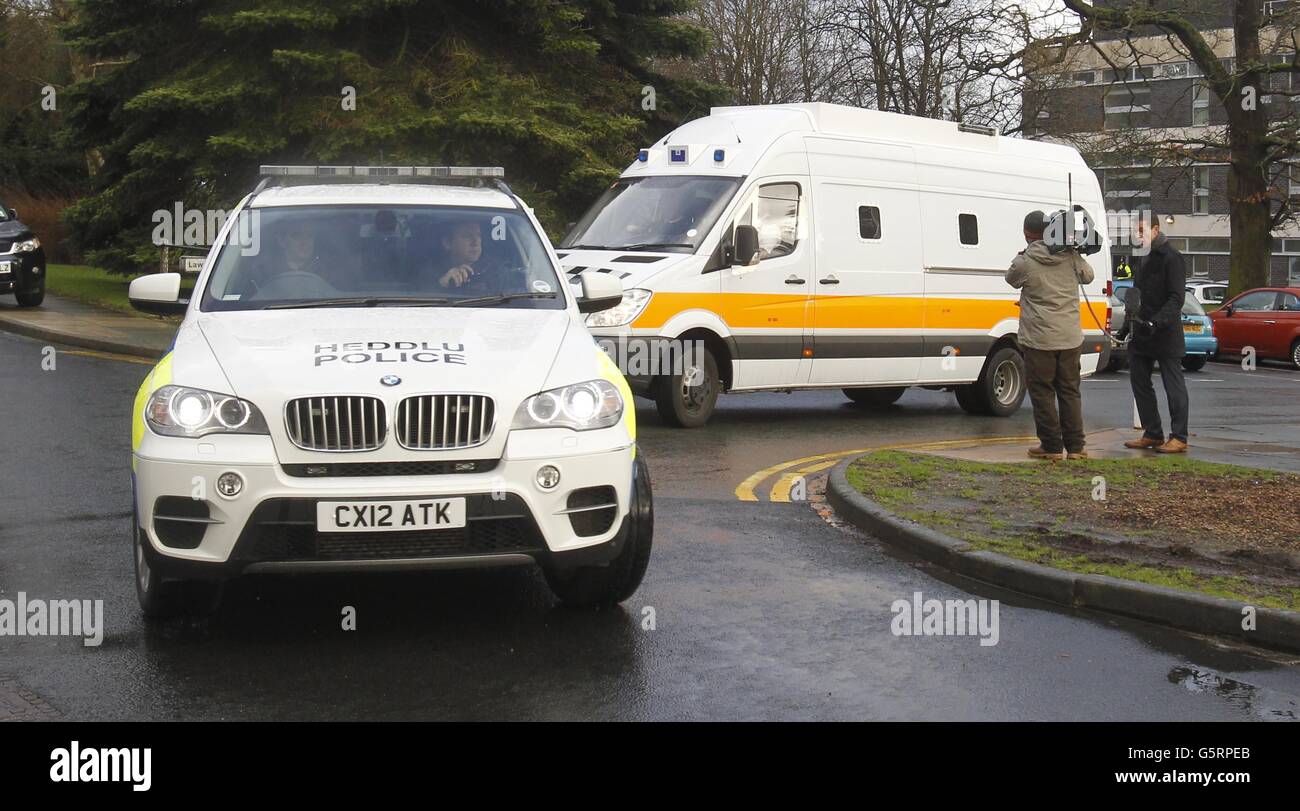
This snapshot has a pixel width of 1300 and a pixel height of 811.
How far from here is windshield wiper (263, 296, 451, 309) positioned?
6.66 meters

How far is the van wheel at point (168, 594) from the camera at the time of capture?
6.02 metres

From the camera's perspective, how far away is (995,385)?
53.6ft

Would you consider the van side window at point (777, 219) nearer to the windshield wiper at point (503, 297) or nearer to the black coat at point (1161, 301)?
the black coat at point (1161, 301)

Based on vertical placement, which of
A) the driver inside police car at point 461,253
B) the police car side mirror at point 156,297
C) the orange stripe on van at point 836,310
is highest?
the driver inside police car at point 461,253

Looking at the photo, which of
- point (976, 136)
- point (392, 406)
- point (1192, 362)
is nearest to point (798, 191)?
point (976, 136)

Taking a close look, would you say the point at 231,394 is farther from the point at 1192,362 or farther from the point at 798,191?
the point at 1192,362

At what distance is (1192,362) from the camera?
28750 mm

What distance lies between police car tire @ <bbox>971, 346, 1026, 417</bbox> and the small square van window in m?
1.32

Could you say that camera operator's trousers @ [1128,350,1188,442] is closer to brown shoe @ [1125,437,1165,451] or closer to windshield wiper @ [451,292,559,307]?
brown shoe @ [1125,437,1165,451]

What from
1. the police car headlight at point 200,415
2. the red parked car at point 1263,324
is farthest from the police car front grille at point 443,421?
the red parked car at point 1263,324

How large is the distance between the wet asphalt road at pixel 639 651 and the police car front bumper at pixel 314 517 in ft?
1.29

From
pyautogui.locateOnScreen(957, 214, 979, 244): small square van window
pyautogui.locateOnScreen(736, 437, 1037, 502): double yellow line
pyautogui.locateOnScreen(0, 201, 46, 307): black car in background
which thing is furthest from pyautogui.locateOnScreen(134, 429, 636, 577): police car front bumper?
pyautogui.locateOnScreen(0, 201, 46, 307): black car in background

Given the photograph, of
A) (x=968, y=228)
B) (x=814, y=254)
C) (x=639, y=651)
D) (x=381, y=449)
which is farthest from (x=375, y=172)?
(x=968, y=228)
